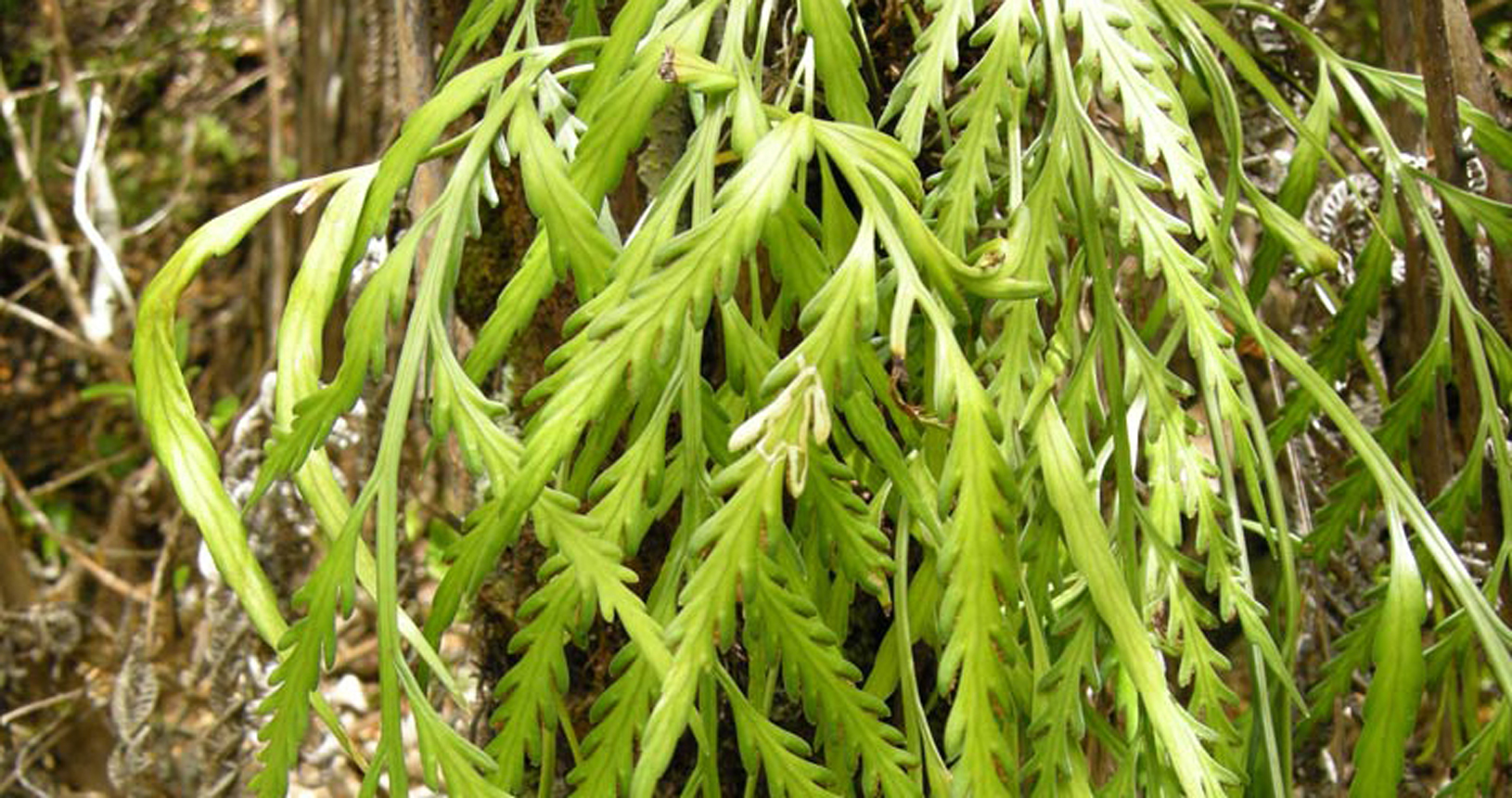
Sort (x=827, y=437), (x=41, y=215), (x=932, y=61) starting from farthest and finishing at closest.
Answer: (x=41, y=215) < (x=932, y=61) < (x=827, y=437)

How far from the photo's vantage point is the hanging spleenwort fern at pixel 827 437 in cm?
48

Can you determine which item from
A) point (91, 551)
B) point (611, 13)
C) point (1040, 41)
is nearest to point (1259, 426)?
point (1040, 41)

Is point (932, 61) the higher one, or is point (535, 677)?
point (932, 61)

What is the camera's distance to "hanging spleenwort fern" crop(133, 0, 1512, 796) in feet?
1.59

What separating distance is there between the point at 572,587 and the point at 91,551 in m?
1.99

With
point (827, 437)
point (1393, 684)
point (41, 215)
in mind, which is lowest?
point (41, 215)

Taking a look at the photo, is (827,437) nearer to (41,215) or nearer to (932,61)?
(932,61)

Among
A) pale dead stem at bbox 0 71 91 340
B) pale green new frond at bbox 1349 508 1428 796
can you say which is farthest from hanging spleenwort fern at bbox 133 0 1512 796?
pale dead stem at bbox 0 71 91 340

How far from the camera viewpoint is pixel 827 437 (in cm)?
48

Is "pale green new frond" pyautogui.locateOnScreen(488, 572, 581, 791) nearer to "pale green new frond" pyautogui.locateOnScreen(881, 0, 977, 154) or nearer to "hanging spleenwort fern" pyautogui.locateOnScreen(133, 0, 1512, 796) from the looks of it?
"hanging spleenwort fern" pyautogui.locateOnScreen(133, 0, 1512, 796)

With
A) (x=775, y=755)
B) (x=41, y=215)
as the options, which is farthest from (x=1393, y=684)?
(x=41, y=215)

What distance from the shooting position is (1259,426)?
0.61m

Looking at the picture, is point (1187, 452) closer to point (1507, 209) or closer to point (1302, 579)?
point (1507, 209)

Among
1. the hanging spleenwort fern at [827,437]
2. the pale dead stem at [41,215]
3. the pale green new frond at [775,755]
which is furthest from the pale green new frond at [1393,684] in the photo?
the pale dead stem at [41,215]
